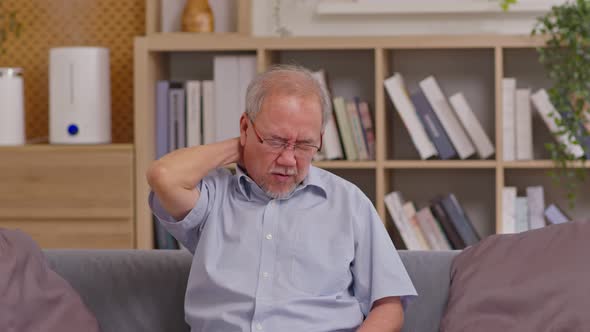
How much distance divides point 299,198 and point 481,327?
1.50 ft

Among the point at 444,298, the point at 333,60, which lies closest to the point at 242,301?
the point at 444,298

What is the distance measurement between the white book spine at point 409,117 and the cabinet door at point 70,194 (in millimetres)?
962

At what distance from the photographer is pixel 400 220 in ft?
10.8

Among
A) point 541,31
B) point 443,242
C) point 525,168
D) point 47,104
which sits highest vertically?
point 541,31

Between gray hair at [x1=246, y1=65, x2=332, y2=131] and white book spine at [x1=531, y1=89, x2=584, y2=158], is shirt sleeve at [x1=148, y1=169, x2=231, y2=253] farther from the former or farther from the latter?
white book spine at [x1=531, y1=89, x2=584, y2=158]

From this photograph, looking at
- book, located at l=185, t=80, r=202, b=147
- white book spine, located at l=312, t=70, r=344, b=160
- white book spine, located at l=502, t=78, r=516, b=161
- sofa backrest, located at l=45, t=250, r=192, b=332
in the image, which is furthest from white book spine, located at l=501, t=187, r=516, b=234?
sofa backrest, located at l=45, t=250, r=192, b=332

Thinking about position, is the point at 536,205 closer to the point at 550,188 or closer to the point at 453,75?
the point at 550,188

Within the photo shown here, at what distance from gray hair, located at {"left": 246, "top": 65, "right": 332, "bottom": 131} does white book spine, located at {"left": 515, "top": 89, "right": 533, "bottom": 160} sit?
1.52m

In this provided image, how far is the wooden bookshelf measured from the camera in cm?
320

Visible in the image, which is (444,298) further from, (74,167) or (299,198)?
(74,167)

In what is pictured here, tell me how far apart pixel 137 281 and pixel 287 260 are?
0.37 m

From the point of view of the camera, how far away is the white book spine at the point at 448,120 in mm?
3258

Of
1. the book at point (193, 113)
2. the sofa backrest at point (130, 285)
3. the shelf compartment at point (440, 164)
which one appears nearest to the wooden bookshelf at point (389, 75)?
the shelf compartment at point (440, 164)

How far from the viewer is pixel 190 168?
1.86 meters
